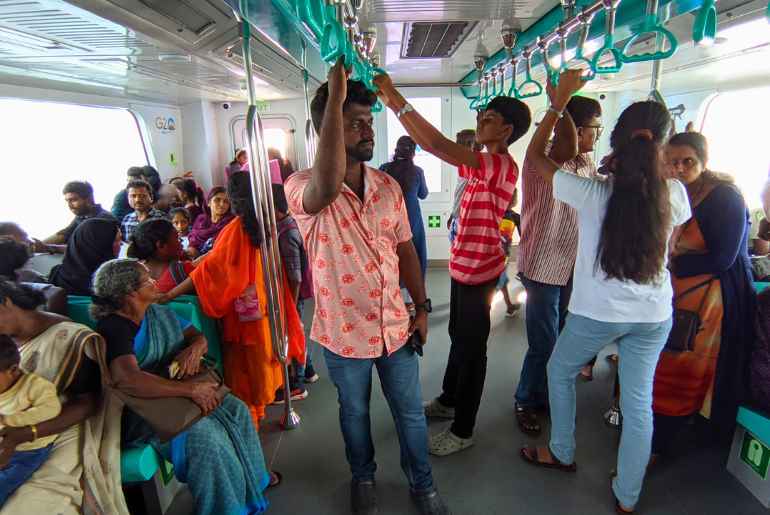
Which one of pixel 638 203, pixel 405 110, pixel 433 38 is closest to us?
pixel 638 203

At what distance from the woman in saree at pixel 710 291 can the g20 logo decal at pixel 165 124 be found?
599cm

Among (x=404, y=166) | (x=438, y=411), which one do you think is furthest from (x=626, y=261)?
(x=404, y=166)

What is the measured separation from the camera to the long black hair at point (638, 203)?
153cm

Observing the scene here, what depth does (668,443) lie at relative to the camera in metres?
2.29

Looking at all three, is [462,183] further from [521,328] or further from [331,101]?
[521,328]

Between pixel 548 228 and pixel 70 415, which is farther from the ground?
pixel 548 228

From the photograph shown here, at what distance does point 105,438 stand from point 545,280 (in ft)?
7.16

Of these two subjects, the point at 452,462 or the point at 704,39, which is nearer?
the point at 704,39

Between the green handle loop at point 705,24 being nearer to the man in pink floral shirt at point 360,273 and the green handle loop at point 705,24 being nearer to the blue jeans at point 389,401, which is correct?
the man in pink floral shirt at point 360,273

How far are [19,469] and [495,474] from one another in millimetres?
2093

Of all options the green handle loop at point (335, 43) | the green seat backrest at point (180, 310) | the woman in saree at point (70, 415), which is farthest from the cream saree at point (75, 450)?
the green handle loop at point (335, 43)

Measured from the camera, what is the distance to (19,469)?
1550 mm

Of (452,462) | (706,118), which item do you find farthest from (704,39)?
(706,118)

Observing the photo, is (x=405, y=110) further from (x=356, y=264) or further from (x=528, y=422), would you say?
(x=528, y=422)
